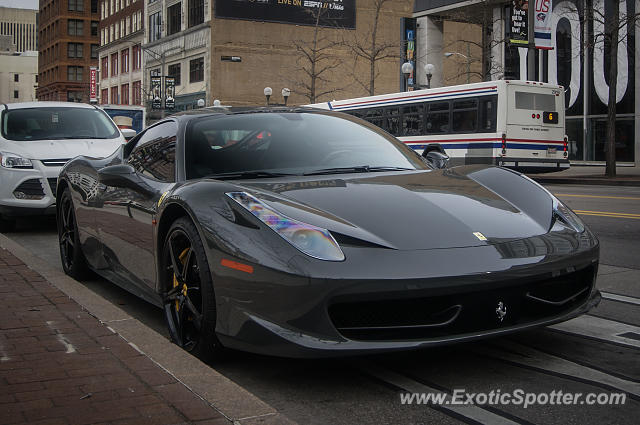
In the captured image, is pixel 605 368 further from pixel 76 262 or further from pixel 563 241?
pixel 76 262

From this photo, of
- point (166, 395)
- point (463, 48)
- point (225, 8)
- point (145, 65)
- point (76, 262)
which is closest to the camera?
point (166, 395)

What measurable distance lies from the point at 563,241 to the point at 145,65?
77.5 meters

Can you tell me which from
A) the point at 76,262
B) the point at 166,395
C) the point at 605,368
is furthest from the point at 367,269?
the point at 76,262

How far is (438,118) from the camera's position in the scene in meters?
24.5

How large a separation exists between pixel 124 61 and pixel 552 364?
8629 cm

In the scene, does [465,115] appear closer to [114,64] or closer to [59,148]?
[59,148]

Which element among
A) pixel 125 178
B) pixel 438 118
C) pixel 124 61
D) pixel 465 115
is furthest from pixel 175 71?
pixel 125 178

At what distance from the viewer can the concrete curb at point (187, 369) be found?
2.96 meters

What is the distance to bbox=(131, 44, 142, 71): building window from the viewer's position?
8006cm

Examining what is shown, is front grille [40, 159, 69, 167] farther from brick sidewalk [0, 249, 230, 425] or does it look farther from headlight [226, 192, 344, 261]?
headlight [226, 192, 344, 261]

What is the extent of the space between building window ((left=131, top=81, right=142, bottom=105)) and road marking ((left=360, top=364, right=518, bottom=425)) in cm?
7821

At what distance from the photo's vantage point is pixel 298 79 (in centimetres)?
6638

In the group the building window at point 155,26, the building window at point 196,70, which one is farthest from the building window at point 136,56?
the building window at point 196,70

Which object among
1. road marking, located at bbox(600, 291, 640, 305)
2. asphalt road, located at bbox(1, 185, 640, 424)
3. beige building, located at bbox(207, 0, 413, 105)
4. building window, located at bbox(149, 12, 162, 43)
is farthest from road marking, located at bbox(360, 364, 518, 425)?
building window, located at bbox(149, 12, 162, 43)
